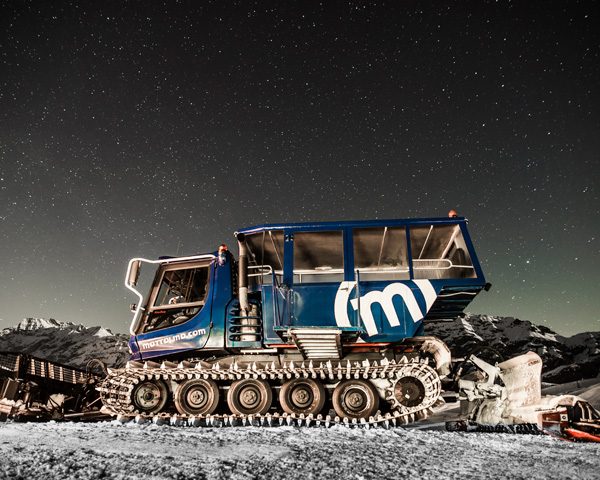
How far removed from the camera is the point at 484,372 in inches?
306

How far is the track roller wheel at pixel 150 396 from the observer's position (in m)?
7.37

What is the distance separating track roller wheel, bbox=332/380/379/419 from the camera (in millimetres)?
7023

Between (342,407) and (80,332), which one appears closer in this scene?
(342,407)

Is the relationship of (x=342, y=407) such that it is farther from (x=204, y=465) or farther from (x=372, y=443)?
(x=204, y=465)

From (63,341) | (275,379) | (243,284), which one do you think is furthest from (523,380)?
(63,341)

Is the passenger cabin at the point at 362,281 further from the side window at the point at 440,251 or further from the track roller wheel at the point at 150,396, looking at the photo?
the track roller wheel at the point at 150,396

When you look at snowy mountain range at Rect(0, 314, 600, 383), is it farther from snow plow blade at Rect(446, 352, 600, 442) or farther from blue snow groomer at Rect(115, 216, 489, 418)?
blue snow groomer at Rect(115, 216, 489, 418)

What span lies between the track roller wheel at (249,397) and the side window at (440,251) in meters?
3.69

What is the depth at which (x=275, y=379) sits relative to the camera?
24.2ft

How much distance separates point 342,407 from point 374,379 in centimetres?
74

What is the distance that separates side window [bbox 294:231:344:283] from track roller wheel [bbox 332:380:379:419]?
189 centimetres

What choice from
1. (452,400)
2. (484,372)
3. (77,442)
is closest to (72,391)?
(77,442)

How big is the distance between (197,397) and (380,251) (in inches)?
183

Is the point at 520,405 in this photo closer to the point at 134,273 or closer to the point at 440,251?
the point at 440,251
